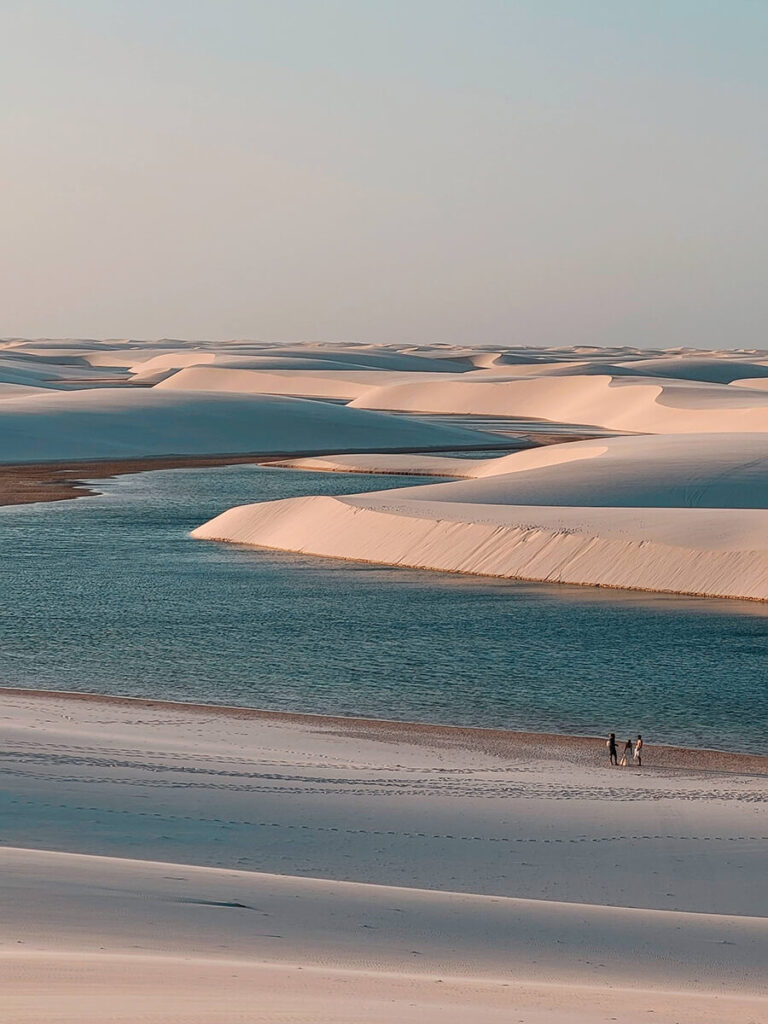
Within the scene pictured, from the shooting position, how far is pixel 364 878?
1106 centimetres

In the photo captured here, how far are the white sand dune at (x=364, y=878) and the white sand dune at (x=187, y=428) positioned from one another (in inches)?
2041

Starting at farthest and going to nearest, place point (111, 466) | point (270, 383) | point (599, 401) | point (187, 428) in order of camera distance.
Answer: point (270, 383) < point (599, 401) < point (187, 428) < point (111, 466)

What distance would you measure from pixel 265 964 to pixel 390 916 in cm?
161

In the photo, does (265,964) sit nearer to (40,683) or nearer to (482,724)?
(482,724)

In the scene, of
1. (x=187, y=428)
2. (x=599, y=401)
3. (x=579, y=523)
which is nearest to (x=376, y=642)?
(x=579, y=523)

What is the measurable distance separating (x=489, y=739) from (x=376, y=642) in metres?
6.42

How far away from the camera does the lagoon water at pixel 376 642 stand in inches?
749

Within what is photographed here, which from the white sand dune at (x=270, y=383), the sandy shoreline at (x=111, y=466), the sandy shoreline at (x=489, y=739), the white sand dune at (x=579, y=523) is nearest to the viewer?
the sandy shoreline at (x=489, y=739)

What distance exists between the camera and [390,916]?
9.54 metres

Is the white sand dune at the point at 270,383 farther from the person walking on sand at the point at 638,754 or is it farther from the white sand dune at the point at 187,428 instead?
the person walking on sand at the point at 638,754

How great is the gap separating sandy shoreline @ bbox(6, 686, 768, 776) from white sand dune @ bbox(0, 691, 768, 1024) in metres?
0.09

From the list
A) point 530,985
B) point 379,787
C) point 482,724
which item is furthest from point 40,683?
point 530,985

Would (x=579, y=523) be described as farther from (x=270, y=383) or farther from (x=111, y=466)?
(x=270, y=383)

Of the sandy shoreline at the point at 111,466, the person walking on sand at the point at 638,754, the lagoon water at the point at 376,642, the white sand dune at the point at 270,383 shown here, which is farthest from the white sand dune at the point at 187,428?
the person walking on sand at the point at 638,754
